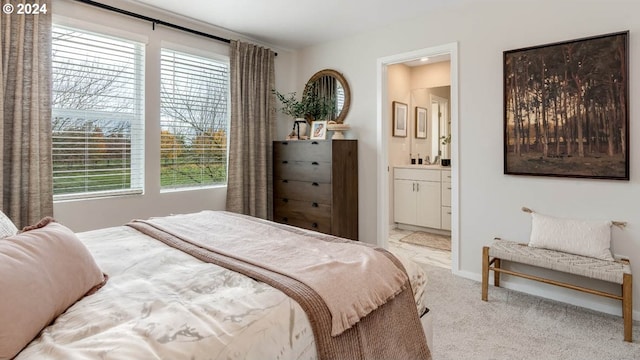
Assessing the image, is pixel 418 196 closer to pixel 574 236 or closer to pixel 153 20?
pixel 574 236

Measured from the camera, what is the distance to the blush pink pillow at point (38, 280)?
88 cm

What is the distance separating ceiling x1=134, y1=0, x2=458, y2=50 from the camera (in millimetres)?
3168

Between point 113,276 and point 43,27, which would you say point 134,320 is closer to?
point 113,276

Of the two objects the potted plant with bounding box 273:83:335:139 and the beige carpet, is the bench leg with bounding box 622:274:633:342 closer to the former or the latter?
the beige carpet

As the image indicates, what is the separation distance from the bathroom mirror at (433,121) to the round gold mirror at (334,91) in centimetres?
176

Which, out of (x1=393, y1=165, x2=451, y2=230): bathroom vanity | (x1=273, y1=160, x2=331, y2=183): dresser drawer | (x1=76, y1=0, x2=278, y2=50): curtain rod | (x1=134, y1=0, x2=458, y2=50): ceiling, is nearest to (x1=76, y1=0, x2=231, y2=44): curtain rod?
(x1=76, y1=0, x2=278, y2=50): curtain rod

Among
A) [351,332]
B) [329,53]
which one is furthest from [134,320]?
[329,53]

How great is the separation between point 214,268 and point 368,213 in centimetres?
279

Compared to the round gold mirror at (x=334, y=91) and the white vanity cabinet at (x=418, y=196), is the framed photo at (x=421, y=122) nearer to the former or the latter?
the white vanity cabinet at (x=418, y=196)

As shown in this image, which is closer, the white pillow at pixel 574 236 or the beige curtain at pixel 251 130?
the white pillow at pixel 574 236

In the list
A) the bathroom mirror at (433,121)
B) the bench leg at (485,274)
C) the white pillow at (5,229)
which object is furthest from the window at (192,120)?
the bathroom mirror at (433,121)

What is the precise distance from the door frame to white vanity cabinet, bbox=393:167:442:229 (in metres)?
1.29

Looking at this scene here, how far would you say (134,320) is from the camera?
3.28ft

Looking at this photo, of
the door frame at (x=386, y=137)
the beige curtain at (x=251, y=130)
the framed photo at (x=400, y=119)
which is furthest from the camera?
the framed photo at (x=400, y=119)
